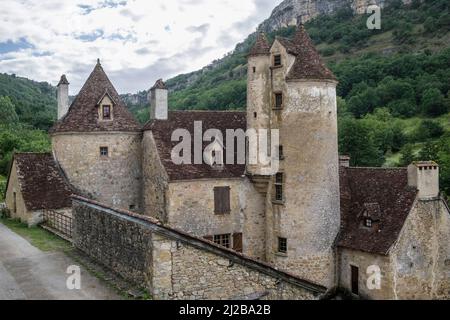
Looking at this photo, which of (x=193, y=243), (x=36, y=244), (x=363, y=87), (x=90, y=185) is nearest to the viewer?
(x=193, y=243)

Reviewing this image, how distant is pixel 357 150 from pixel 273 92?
36442mm

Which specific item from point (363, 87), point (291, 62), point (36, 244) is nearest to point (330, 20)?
point (363, 87)

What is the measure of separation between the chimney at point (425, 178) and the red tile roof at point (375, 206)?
58 cm

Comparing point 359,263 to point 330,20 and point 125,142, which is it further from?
point 330,20

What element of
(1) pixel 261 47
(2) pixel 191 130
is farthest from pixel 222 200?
(1) pixel 261 47

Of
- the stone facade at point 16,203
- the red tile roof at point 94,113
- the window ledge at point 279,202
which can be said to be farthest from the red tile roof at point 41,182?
the window ledge at point 279,202

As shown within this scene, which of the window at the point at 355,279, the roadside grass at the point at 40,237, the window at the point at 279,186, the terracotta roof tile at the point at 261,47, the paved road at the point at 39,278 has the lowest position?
the window at the point at 355,279

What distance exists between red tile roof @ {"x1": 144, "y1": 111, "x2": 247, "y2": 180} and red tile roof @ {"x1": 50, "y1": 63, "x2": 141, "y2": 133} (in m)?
2.05

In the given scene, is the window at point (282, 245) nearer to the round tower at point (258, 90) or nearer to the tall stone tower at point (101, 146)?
the round tower at point (258, 90)

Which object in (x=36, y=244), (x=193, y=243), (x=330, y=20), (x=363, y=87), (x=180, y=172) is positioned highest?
(x=330, y=20)

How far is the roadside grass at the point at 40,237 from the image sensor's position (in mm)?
22400

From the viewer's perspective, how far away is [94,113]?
3212cm
